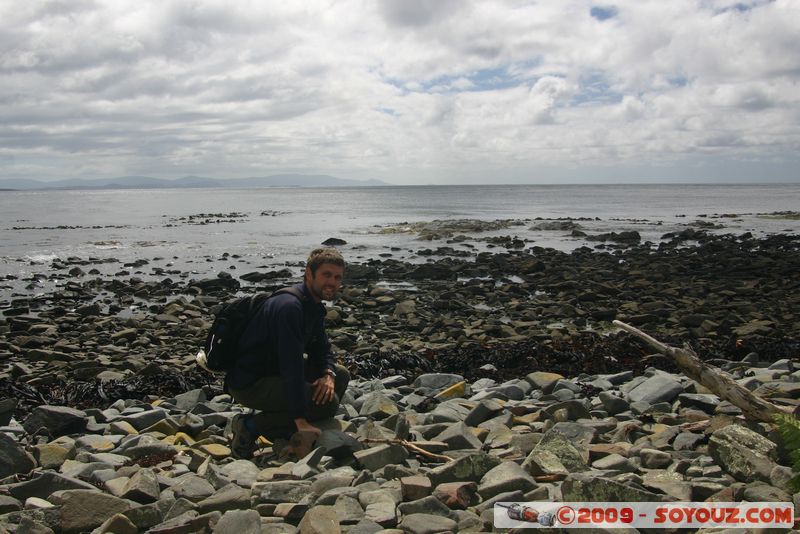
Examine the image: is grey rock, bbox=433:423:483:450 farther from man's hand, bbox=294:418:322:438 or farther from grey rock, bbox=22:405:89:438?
grey rock, bbox=22:405:89:438

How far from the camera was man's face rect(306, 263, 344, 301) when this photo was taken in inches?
237

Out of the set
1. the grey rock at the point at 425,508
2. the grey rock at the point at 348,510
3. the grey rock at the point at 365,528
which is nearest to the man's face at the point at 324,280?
the grey rock at the point at 348,510

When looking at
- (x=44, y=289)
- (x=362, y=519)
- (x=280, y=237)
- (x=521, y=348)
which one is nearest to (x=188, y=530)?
(x=362, y=519)

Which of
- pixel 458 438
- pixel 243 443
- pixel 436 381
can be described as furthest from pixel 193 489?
pixel 436 381

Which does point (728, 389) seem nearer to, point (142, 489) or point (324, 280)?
point (324, 280)

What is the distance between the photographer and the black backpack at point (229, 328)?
611cm

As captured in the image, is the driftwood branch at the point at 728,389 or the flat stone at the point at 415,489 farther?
the driftwood branch at the point at 728,389

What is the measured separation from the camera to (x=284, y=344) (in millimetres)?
5879

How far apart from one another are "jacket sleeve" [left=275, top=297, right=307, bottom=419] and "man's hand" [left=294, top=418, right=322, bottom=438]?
0.05 meters

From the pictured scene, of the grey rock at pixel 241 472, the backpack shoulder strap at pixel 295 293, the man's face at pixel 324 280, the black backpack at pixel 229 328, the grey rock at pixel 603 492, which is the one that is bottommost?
the grey rock at pixel 241 472

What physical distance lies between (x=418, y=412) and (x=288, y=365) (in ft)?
7.71

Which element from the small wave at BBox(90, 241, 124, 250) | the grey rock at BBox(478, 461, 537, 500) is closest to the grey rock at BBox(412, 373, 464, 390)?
the grey rock at BBox(478, 461, 537, 500)

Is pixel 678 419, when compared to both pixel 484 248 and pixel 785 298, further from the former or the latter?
pixel 484 248

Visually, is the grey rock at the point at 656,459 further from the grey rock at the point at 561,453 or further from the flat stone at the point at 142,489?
the flat stone at the point at 142,489
